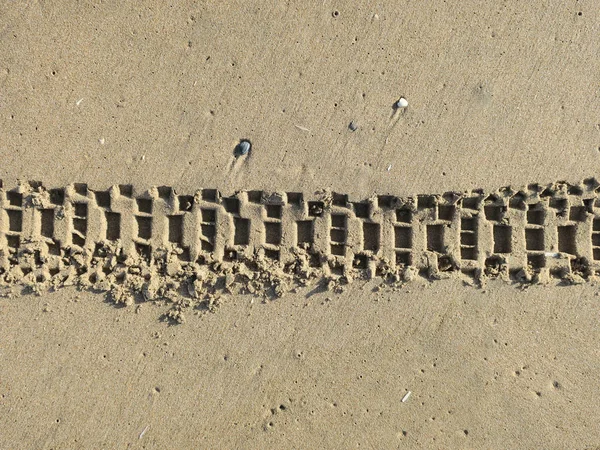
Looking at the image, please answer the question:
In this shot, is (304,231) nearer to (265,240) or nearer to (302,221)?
(302,221)

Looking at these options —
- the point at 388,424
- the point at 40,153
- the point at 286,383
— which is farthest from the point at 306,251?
the point at 40,153

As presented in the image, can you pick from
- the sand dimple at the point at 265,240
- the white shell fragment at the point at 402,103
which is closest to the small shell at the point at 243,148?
the sand dimple at the point at 265,240

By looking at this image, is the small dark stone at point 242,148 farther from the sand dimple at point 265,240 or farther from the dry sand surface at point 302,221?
the sand dimple at point 265,240

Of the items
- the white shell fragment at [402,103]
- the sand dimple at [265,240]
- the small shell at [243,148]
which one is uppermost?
the white shell fragment at [402,103]

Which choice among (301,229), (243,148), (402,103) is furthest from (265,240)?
(402,103)

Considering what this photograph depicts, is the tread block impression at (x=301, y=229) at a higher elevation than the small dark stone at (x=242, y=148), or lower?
lower

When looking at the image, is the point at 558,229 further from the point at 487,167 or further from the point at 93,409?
the point at 93,409
